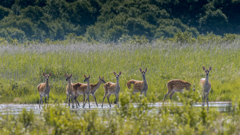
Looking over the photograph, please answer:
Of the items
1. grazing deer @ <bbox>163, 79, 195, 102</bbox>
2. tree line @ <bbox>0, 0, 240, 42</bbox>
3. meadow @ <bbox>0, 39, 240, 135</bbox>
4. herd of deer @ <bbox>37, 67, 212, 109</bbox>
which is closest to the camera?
herd of deer @ <bbox>37, 67, 212, 109</bbox>

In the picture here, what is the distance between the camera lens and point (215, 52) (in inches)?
872

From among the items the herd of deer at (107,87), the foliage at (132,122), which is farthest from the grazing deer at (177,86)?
the foliage at (132,122)

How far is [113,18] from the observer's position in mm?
75250

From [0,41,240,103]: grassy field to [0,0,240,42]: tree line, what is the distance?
44.0 m

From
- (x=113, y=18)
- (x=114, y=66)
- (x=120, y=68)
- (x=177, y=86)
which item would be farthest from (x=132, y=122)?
(x=113, y=18)

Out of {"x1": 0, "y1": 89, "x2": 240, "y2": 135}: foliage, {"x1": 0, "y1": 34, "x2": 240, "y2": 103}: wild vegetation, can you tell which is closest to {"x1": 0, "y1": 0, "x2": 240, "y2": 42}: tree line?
{"x1": 0, "y1": 34, "x2": 240, "y2": 103}: wild vegetation

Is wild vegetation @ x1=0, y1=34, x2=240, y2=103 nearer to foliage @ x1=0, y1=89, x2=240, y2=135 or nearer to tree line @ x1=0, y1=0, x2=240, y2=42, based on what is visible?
foliage @ x1=0, y1=89, x2=240, y2=135

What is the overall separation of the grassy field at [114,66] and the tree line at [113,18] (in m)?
44.0

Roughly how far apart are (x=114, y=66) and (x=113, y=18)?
5644 cm

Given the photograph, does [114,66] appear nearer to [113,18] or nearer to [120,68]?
[120,68]

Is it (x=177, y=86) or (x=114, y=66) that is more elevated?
(x=114, y=66)

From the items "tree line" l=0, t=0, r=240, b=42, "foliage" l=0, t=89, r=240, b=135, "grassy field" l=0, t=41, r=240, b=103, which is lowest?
"foliage" l=0, t=89, r=240, b=135

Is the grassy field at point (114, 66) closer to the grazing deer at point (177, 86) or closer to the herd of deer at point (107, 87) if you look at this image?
the grazing deer at point (177, 86)

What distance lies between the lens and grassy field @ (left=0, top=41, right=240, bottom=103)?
659 inches
